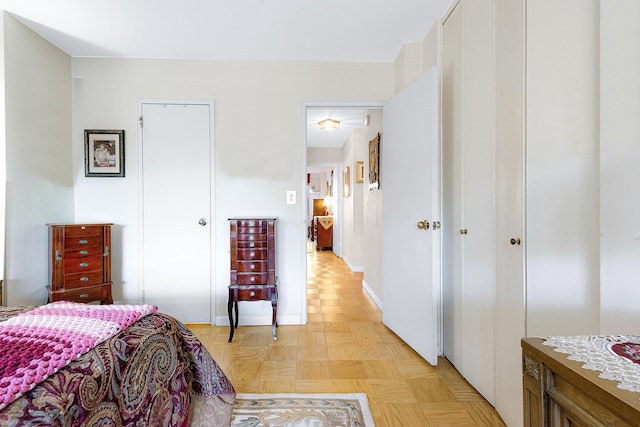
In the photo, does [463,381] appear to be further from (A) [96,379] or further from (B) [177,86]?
(B) [177,86]

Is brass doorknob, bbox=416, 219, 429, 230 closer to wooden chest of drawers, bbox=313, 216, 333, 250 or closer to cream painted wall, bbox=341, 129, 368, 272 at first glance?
cream painted wall, bbox=341, 129, 368, 272

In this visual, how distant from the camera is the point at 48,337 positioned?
0.92 metres

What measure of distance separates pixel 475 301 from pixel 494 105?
1.08m

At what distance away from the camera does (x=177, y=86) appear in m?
2.87

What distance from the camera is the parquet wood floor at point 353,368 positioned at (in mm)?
1667

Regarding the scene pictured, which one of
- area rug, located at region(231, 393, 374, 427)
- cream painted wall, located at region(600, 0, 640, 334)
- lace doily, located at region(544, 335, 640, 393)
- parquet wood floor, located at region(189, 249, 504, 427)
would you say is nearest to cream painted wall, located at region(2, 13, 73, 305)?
parquet wood floor, located at region(189, 249, 504, 427)

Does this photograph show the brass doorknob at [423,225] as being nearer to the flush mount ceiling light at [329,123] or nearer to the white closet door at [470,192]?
the white closet door at [470,192]

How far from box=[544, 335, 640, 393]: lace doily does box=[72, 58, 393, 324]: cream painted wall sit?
2341mm

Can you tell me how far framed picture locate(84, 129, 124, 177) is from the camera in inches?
111

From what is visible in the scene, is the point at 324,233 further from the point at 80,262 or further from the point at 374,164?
the point at 80,262

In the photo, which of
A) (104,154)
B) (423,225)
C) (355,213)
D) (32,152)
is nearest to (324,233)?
(355,213)

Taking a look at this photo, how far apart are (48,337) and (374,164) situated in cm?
314

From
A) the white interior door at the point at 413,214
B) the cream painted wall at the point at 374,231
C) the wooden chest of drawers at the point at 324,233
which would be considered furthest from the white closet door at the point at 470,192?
the wooden chest of drawers at the point at 324,233

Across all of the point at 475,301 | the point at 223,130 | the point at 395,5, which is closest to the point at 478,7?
the point at 395,5
